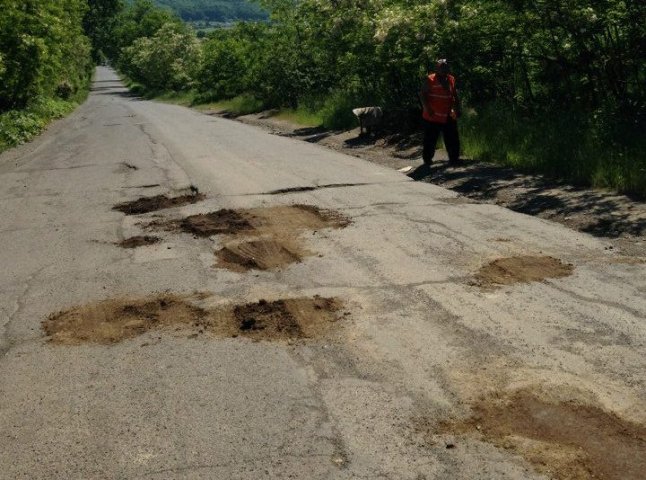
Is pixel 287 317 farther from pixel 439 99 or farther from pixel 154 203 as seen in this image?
pixel 439 99

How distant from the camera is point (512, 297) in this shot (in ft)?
18.1

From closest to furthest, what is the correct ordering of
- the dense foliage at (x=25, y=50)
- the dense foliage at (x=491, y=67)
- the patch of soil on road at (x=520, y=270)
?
the patch of soil on road at (x=520, y=270), the dense foliage at (x=491, y=67), the dense foliage at (x=25, y=50)

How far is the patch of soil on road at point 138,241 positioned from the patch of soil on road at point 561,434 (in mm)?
4726

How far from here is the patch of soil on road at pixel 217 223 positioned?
7.99m

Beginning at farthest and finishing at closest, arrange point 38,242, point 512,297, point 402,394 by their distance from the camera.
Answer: point 38,242 < point 512,297 < point 402,394

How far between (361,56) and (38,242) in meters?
13.6

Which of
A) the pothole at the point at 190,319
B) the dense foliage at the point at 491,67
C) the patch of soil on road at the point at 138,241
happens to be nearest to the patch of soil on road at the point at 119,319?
the pothole at the point at 190,319

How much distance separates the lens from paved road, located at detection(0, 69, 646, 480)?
137 inches

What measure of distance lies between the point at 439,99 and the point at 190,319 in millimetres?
7886

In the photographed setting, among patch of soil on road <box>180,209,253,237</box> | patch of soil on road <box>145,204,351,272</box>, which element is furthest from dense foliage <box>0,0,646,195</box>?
patch of soil on road <box>180,209,253,237</box>

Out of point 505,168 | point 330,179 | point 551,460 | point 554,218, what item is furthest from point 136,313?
point 505,168

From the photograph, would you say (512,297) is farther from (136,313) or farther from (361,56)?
(361,56)

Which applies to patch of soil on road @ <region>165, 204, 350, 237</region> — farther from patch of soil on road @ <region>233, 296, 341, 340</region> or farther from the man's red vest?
the man's red vest

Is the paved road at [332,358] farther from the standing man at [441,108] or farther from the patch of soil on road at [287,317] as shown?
the standing man at [441,108]
